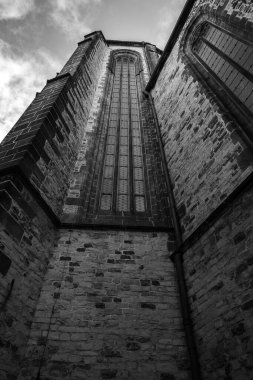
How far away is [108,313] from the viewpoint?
4250mm

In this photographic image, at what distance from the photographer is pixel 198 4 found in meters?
8.05

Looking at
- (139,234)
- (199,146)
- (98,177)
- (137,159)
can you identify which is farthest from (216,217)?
(137,159)

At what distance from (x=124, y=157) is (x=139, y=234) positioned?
9.83ft

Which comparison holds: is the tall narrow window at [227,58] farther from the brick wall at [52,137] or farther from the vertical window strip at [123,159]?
the brick wall at [52,137]

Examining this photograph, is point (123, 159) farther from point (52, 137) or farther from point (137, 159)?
point (52, 137)

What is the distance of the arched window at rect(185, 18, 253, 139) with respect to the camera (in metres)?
5.09

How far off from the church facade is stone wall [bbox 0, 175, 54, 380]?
0.02 m

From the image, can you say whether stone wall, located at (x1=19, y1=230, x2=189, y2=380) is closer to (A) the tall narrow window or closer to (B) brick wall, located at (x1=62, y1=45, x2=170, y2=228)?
(B) brick wall, located at (x1=62, y1=45, x2=170, y2=228)

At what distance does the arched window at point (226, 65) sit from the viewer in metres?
5.09

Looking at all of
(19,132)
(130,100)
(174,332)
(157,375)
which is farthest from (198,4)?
(157,375)

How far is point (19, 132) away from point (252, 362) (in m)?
5.20

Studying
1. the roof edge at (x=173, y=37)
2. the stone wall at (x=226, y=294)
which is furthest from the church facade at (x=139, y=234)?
the roof edge at (x=173, y=37)

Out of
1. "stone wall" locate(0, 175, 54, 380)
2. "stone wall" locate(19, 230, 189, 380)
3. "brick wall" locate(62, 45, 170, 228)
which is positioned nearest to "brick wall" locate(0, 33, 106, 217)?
"brick wall" locate(62, 45, 170, 228)

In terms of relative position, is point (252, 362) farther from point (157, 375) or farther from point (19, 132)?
point (19, 132)
